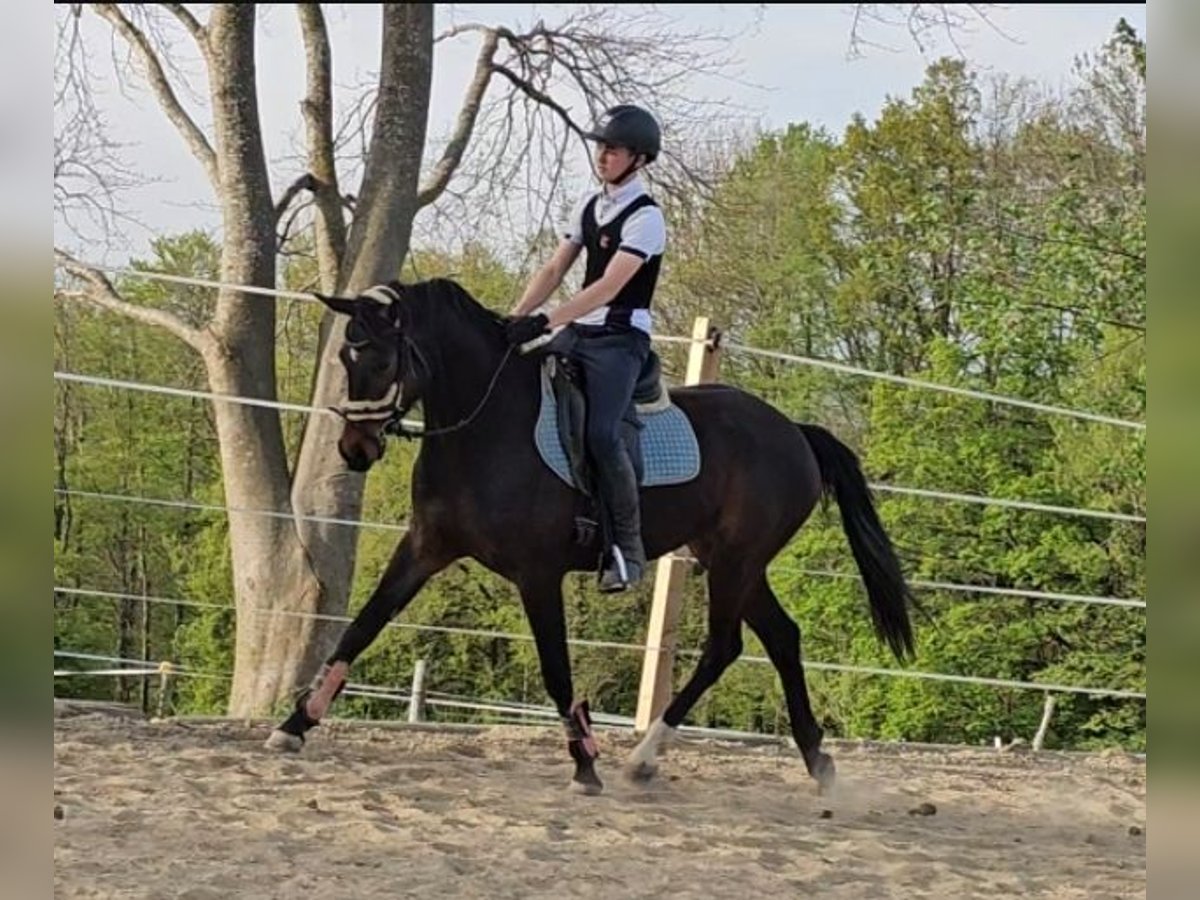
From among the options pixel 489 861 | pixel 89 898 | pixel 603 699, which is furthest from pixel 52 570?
pixel 603 699

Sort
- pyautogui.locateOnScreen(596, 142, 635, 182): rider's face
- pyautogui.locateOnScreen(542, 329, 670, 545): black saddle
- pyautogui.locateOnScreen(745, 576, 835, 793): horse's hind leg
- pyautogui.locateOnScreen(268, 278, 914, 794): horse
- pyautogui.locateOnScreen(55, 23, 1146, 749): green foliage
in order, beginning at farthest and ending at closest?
pyautogui.locateOnScreen(55, 23, 1146, 749): green foliage
pyautogui.locateOnScreen(745, 576, 835, 793): horse's hind leg
pyautogui.locateOnScreen(596, 142, 635, 182): rider's face
pyautogui.locateOnScreen(542, 329, 670, 545): black saddle
pyautogui.locateOnScreen(268, 278, 914, 794): horse

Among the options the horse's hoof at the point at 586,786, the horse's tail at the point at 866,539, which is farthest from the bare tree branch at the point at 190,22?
the horse's hoof at the point at 586,786

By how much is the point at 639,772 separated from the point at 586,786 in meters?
0.38

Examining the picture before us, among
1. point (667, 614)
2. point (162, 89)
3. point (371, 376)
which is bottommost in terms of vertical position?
point (667, 614)

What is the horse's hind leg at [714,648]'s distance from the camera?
5.06m

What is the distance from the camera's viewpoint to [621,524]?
4.60 m

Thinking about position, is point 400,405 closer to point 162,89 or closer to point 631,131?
point 631,131

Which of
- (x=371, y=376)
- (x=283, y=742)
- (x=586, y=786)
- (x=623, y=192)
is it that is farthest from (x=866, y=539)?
(x=283, y=742)

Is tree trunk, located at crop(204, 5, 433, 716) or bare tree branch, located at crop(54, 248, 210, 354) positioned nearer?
tree trunk, located at crop(204, 5, 433, 716)

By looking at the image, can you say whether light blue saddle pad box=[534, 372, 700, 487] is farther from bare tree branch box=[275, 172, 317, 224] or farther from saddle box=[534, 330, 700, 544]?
bare tree branch box=[275, 172, 317, 224]

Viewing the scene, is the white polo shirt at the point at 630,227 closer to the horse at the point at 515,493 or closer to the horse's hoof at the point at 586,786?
the horse at the point at 515,493

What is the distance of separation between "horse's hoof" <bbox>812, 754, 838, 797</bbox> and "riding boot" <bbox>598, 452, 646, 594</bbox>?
115 centimetres

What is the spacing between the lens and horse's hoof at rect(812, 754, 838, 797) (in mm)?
5113

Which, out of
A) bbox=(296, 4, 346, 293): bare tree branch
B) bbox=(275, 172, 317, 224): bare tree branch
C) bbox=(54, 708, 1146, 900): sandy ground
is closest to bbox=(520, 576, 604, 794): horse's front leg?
bbox=(54, 708, 1146, 900): sandy ground
